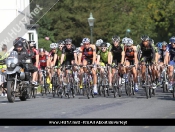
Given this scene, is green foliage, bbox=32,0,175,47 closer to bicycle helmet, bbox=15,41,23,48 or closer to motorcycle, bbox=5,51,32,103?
bicycle helmet, bbox=15,41,23,48

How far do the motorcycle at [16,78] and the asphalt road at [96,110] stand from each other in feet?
1.25

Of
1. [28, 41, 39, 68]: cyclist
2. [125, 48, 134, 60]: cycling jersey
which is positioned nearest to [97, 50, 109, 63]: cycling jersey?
[125, 48, 134, 60]: cycling jersey

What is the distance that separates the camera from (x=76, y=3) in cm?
7450

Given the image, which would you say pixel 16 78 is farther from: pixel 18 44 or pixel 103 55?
pixel 103 55

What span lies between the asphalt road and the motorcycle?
0.38 meters

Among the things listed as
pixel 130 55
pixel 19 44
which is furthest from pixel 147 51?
pixel 19 44

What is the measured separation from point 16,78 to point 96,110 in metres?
4.42

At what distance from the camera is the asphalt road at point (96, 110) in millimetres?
13742

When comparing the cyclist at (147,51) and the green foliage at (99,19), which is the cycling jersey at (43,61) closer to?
the cyclist at (147,51)

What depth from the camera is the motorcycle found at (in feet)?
69.6

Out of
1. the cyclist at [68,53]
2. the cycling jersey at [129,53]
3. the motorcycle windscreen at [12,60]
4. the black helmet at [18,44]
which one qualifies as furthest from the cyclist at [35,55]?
the motorcycle windscreen at [12,60]

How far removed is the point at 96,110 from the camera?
58.1ft

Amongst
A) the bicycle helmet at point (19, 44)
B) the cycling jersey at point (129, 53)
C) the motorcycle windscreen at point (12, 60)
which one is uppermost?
the bicycle helmet at point (19, 44)

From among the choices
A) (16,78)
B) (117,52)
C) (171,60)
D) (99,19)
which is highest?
(99,19)
